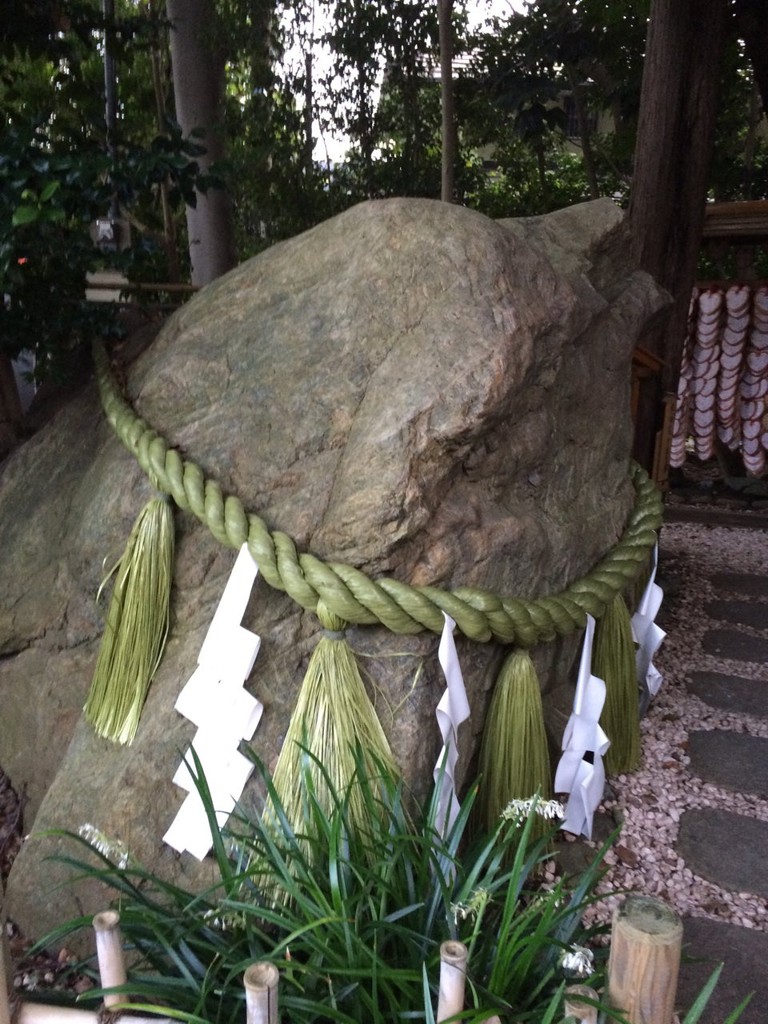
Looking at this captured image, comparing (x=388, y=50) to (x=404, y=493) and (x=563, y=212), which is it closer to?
(x=563, y=212)

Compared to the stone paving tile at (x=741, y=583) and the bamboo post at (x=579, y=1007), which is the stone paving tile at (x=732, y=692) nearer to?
the stone paving tile at (x=741, y=583)

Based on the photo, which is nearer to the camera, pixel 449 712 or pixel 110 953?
pixel 110 953

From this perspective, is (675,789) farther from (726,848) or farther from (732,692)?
(732,692)

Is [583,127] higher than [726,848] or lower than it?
higher

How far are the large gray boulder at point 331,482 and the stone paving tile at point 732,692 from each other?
0.85 meters

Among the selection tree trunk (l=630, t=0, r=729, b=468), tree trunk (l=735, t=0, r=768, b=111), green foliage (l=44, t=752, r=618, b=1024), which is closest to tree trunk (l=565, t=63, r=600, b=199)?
tree trunk (l=735, t=0, r=768, b=111)

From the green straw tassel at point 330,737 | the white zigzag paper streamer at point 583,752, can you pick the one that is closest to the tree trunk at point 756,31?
the white zigzag paper streamer at point 583,752

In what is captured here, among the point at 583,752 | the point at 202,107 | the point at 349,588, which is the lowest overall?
the point at 583,752

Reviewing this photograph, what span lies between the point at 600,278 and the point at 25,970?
2.26 metres

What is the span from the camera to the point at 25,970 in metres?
1.57

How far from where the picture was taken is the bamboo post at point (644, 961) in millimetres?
990

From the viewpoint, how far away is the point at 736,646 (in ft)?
10.2

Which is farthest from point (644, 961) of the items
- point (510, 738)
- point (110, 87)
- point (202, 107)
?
point (202, 107)

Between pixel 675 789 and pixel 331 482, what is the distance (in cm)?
127
